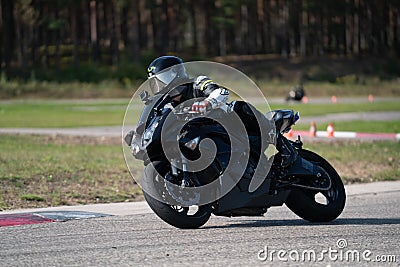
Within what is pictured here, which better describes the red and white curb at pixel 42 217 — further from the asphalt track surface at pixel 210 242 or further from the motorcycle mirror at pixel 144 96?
the motorcycle mirror at pixel 144 96

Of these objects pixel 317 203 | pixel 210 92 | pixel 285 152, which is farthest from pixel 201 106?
pixel 317 203

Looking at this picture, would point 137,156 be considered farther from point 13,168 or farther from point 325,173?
point 13,168

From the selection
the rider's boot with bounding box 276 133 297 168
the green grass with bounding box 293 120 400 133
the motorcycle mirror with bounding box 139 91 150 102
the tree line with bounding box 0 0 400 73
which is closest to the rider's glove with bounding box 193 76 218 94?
the motorcycle mirror with bounding box 139 91 150 102

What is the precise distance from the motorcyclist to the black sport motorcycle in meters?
0.12

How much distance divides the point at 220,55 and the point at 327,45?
1906 centimetres

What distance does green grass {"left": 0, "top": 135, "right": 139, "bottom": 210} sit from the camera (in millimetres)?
11867

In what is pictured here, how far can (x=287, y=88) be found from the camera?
63938 millimetres

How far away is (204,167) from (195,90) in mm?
820

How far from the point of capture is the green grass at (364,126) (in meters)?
27.1

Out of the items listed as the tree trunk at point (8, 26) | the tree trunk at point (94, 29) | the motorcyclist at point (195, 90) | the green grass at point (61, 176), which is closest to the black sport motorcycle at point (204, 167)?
the motorcyclist at point (195, 90)

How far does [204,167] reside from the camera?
8.58 metres

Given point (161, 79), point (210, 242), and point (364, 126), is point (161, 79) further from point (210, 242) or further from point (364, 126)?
point (364, 126)

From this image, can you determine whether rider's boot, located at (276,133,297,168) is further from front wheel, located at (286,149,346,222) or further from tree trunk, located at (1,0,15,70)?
tree trunk, located at (1,0,15,70)

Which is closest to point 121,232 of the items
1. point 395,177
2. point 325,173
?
point 325,173
